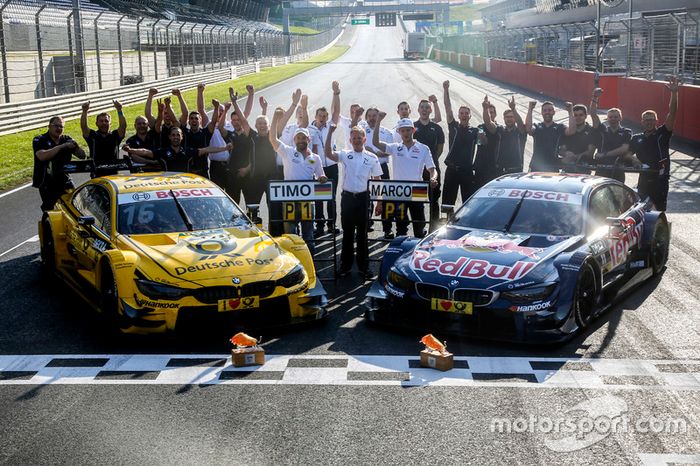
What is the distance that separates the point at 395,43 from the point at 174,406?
13211 centimetres

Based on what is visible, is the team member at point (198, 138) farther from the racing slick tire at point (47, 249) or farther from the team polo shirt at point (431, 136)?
the team polo shirt at point (431, 136)

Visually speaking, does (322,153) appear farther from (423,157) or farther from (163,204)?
(163,204)

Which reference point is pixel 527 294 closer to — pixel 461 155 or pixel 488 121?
pixel 461 155

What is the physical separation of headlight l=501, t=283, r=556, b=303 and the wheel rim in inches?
16.4

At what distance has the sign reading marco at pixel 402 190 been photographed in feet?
38.6

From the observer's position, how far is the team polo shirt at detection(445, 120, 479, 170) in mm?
12891

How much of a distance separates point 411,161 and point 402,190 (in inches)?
25.2

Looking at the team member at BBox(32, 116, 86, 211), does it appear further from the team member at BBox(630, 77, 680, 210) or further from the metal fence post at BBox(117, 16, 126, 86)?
the metal fence post at BBox(117, 16, 126, 86)

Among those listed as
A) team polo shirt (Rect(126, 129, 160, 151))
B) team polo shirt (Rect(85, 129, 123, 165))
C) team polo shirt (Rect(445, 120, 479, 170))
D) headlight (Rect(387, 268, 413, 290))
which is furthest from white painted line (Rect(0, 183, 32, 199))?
headlight (Rect(387, 268, 413, 290))

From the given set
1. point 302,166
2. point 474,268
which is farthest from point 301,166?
point 474,268

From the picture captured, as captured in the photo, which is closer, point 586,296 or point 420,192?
point 586,296

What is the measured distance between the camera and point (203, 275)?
28.3 feet

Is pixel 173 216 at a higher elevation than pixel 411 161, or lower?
lower

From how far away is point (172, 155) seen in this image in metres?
12.8
